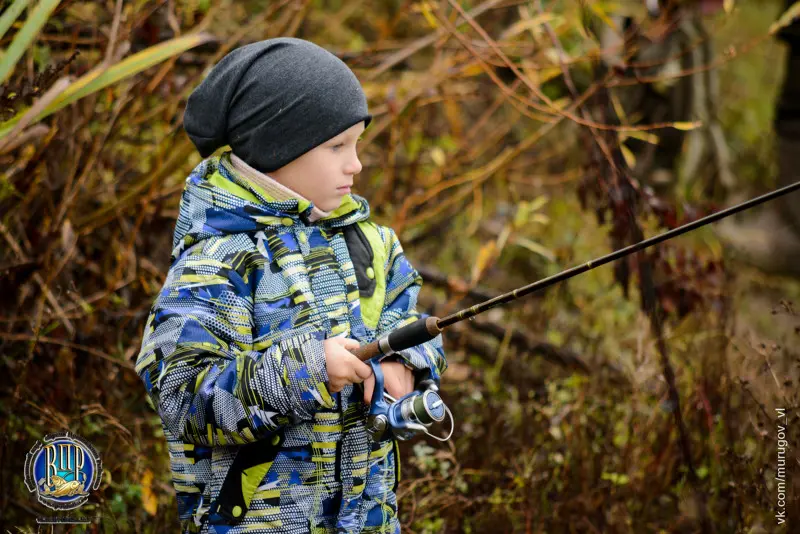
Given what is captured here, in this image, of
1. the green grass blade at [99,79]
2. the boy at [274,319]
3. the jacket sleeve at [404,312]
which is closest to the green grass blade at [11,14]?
the green grass blade at [99,79]

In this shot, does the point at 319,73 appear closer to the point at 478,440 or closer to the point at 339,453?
the point at 339,453

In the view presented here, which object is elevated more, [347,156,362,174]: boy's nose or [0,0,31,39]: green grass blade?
[0,0,31,39]: green grass blade

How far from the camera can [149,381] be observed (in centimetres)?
175

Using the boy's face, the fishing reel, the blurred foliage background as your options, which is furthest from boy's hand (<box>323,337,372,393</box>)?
the blurred foliage background

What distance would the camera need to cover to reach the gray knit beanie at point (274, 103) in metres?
1.83

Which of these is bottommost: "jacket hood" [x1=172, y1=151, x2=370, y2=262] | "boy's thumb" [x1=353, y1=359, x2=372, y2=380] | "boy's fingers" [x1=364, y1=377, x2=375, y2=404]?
"boy's fingers" [x1=364, y1=377, x2=375, y2=404]

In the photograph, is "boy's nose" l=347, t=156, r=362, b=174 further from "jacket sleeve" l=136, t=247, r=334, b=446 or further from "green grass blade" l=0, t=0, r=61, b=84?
"green grass blade" l=0, t=0, r=61, b=84

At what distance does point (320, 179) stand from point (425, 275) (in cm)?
223

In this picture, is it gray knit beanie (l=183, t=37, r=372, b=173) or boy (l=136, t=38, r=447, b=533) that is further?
gray knit beanie (l=183, t=37, r=372, b=173)

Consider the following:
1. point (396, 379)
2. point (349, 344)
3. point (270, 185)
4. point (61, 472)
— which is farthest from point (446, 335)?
point (349, 344)

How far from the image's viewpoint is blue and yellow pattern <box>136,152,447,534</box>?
1.65 m

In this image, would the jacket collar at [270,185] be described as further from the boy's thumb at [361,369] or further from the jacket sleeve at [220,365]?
the boy's thumb at [361,369]

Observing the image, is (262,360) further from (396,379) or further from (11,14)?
(11,14)

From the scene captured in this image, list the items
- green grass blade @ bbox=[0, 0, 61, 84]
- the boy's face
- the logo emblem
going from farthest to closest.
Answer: the logo emblem → green grass blade @ bbox=[0, 0, 61, 84] → the boy's face
